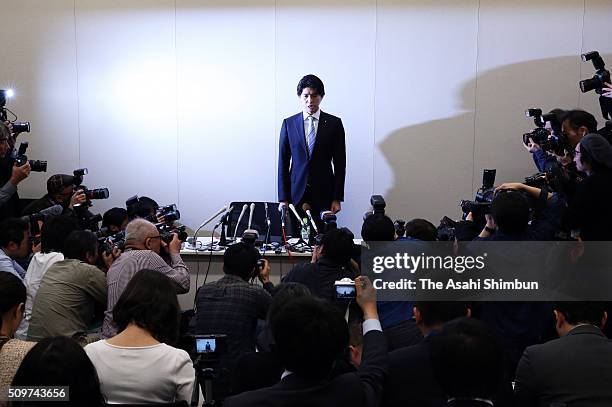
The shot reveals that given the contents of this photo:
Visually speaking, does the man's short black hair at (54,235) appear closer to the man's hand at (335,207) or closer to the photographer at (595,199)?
the photographer at (595,199)

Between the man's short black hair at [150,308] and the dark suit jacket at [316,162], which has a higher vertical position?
the dark suit jacket at [316,162]

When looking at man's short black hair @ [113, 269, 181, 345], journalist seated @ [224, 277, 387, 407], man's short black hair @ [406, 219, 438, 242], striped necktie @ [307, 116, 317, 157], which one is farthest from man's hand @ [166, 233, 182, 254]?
striped necktie @ [307, 116, 317, 157]

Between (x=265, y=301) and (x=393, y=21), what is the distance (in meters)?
4.20

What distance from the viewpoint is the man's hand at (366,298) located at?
2.29 meters

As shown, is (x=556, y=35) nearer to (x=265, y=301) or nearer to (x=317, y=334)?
(x=265, y=301)

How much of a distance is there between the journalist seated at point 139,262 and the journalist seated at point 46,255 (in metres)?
0.30

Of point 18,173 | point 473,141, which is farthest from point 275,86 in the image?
point 18,173

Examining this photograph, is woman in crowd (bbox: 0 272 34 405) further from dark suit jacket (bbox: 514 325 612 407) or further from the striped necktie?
the striped necktie

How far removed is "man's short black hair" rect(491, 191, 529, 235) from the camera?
3334 millimetres

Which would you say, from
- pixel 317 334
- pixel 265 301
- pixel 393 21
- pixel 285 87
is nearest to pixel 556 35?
pixel 393 21

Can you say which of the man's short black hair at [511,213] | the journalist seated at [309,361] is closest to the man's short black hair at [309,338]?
the journalist seated at [309,361]

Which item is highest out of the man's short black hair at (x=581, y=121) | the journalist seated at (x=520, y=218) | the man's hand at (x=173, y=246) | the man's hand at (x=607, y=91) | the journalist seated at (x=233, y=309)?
the man's hand at (x=607, y=91)

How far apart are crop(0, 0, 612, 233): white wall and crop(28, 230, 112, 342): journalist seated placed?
359 centimetres

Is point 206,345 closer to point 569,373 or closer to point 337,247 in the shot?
point 337,247
